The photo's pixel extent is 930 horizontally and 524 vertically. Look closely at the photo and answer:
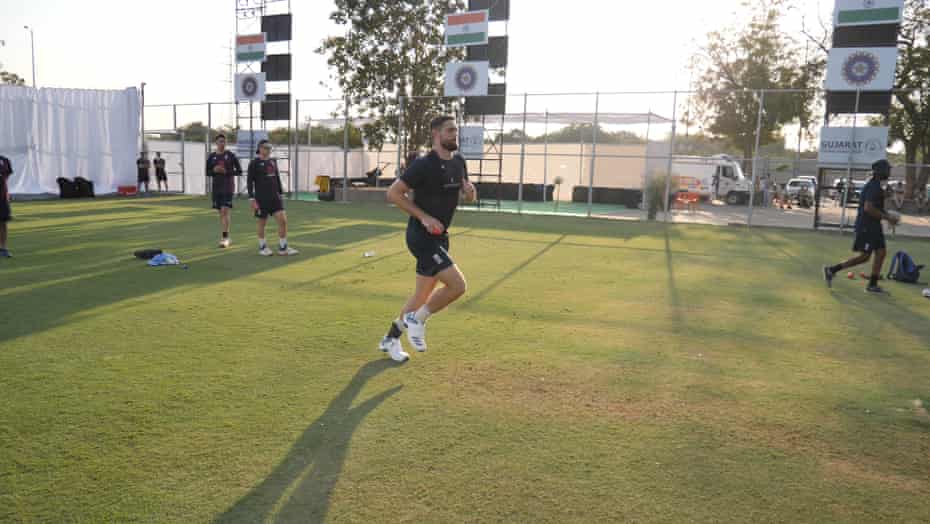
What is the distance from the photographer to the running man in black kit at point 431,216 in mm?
4965

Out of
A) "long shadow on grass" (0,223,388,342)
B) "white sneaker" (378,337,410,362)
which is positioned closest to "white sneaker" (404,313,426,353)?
"white sneaker" (378,337,410,362)

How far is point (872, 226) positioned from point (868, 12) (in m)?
11.8

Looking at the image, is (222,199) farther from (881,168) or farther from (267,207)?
(881,168)

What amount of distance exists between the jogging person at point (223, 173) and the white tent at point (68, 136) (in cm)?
1898

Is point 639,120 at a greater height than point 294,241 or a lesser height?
greater

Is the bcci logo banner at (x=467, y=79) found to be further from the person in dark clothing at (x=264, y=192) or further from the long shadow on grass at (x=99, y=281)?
the person in dark clothing at (x=264, y=192)

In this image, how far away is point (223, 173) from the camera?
1217cm

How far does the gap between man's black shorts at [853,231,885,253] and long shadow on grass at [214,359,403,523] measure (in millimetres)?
8092

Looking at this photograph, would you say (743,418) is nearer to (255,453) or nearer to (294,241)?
(255,453)

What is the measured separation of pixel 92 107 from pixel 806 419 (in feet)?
103

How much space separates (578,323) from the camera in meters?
6.89

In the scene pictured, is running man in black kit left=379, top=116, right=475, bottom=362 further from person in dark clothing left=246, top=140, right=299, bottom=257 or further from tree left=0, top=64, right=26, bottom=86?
tree left=0, top=64, right=26, bottom=86

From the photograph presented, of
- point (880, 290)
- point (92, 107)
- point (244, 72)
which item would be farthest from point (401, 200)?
point (92, 107)


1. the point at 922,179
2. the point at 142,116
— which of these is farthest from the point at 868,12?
the point at 142,116
